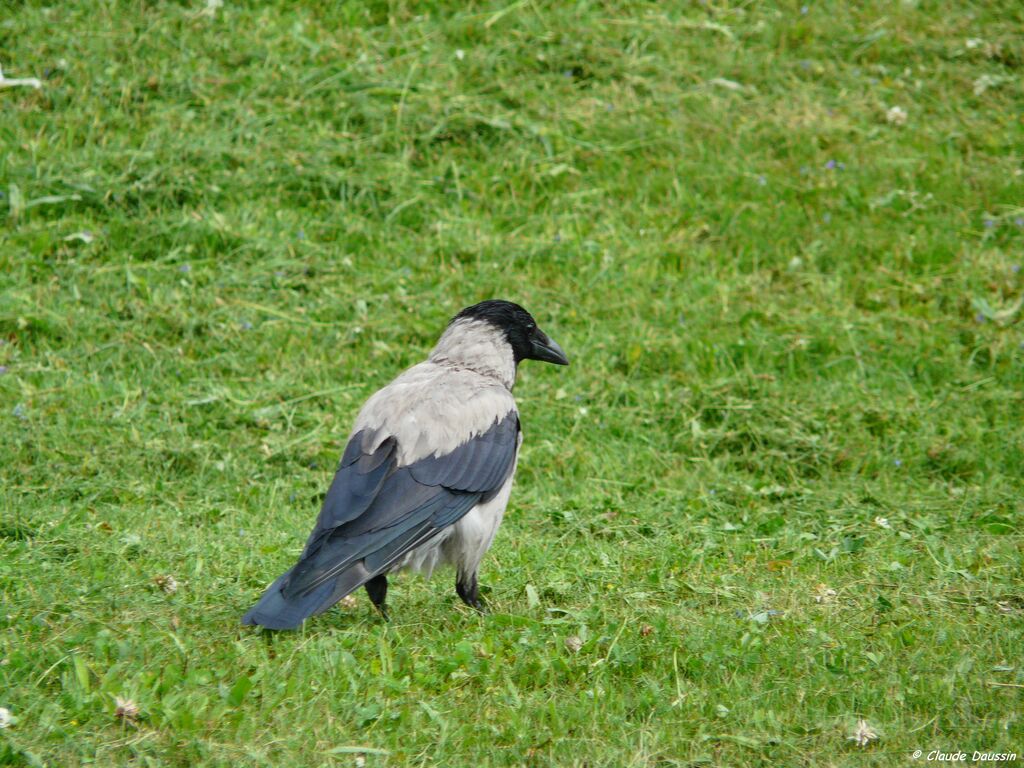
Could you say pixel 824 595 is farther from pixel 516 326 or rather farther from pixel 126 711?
pixel 126 711

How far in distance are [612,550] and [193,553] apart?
1.91 meters

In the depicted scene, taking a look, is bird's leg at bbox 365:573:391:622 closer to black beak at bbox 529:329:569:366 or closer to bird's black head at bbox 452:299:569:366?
bird's black head at bbox 452:299:569:366

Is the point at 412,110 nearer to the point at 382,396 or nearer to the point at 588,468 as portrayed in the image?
the point at 588,468

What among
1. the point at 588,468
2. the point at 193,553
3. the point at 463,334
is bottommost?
the point at 588,468

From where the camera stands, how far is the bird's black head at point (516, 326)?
599cm

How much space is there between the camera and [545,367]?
8.05m

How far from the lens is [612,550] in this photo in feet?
19.1

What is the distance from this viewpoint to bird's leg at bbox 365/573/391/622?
16.2ft

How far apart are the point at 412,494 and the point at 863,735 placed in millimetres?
1965

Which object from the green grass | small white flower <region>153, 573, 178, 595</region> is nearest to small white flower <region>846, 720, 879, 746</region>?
the green grass

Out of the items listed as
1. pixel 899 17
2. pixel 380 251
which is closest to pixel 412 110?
pixel 380 251

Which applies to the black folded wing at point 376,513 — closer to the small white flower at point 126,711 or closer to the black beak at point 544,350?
the small white flower at point 126,711

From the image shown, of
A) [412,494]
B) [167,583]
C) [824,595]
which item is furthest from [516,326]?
[167,583]

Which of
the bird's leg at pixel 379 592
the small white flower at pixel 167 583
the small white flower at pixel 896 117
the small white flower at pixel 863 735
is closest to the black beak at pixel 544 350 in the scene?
the bird's leg at pixel 379 592
